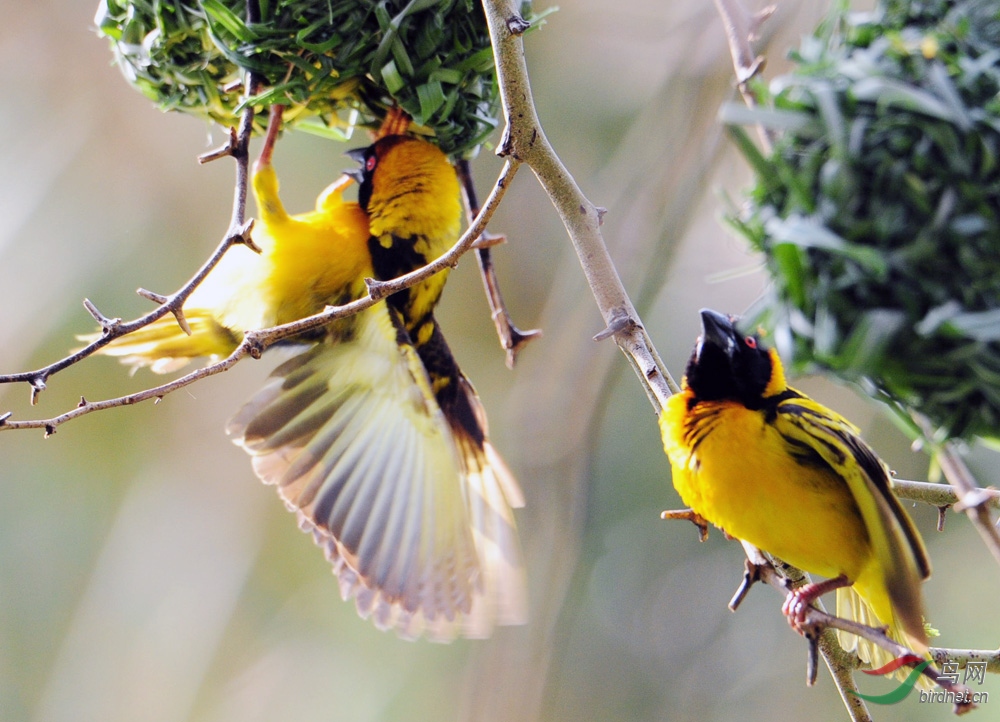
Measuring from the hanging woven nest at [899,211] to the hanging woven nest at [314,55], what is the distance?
679 mm

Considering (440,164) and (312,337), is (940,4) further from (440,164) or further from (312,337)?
(312,337)

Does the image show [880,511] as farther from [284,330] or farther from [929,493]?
[284,330]

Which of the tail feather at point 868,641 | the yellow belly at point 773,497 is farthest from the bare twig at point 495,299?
the tail feather at point 868,641

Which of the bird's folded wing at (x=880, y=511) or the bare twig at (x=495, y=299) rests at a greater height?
the bare twig at (x=495, y=299)

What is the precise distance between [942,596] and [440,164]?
448 cm

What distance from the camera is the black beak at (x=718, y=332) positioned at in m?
1.40

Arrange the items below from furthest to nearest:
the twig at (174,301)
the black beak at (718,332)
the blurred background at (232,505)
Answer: the blurred background at (232,505) → the black beak at (718,332) → the twig at (174,301)

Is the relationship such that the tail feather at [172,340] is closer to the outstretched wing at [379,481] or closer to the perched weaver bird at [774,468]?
the outstretched wing at [379,481]

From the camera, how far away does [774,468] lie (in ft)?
4.50

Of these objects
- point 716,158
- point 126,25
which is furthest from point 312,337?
point 716,158

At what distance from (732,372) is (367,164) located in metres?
0.81

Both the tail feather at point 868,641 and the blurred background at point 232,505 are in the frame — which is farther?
the blurred background at point 232,505

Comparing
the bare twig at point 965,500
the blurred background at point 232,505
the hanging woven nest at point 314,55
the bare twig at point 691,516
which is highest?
the hanging woven nest at point 314,55

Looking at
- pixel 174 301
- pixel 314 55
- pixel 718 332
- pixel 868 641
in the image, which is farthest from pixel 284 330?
pixel 868 641
